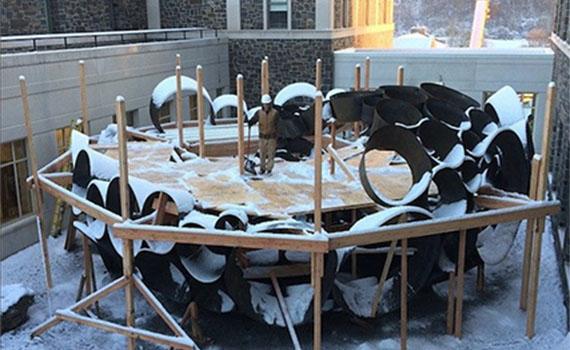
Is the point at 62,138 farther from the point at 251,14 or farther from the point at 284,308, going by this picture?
the point at 251,14

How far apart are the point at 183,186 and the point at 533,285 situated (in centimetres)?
581

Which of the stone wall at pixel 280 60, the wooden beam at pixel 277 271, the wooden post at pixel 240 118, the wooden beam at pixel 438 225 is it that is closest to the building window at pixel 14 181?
the wooden post at pixel 240 118

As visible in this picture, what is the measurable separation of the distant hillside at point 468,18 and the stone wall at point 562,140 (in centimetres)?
3879

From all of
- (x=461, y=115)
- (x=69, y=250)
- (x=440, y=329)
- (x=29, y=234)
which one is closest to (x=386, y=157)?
(x=461, y=115)

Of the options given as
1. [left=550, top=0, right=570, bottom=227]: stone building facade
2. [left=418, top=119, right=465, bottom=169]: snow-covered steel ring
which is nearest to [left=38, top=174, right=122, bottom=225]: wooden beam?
[left=418, top=119, right=465, bottom=169]: snow-covered steel ring

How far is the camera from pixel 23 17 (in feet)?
56.1

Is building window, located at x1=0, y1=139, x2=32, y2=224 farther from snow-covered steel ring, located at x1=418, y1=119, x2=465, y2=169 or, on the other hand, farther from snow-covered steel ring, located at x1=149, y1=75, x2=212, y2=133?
snow-covered steel ring, located at x1=418, y1=119, x2=465, y2=169

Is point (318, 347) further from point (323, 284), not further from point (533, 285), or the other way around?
point (533, 285)

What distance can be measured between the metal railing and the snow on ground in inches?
208

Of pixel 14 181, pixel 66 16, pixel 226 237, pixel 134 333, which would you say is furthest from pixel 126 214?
pixel 66 16

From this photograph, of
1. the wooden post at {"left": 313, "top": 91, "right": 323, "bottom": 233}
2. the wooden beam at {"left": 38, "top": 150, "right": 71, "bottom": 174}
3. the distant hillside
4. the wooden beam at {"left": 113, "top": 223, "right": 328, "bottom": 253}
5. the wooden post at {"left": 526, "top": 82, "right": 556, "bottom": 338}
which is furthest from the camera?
the distant hillside

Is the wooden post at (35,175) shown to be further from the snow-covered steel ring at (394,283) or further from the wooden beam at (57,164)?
the snow-covered steel ring at (394,283)

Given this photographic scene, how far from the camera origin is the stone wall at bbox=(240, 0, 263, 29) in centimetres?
2072

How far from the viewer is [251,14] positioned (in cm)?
2078
